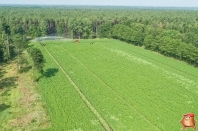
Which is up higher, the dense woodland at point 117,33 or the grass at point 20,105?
the dense woodland at point 117,33

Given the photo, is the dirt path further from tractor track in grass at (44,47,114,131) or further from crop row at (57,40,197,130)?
crop row at (57,40,197,130)

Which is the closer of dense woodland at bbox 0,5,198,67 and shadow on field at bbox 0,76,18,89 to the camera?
shadow on field at bbox 0,76,18,89

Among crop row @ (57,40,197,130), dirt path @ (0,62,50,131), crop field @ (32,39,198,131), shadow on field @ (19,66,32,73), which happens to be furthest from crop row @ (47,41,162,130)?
dirt path @ (0,62,50,131)

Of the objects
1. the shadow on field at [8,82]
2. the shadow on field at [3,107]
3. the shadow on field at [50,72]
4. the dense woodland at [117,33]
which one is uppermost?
the dense woodland at [117,33]

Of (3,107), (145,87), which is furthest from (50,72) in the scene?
(145,87)

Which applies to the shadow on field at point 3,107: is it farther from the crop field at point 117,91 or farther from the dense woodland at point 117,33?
the dense woodland at point 117,33

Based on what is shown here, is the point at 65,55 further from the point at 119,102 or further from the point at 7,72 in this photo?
the point at 119,102

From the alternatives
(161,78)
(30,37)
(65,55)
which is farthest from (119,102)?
(30,37)

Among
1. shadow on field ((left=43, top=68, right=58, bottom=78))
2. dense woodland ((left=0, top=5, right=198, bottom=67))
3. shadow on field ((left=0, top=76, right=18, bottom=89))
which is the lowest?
shadow on field ((left=0, top=76, right=18, bottom=89))

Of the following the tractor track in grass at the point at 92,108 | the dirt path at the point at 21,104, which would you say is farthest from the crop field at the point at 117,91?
the dirt path at the point at 21,104
